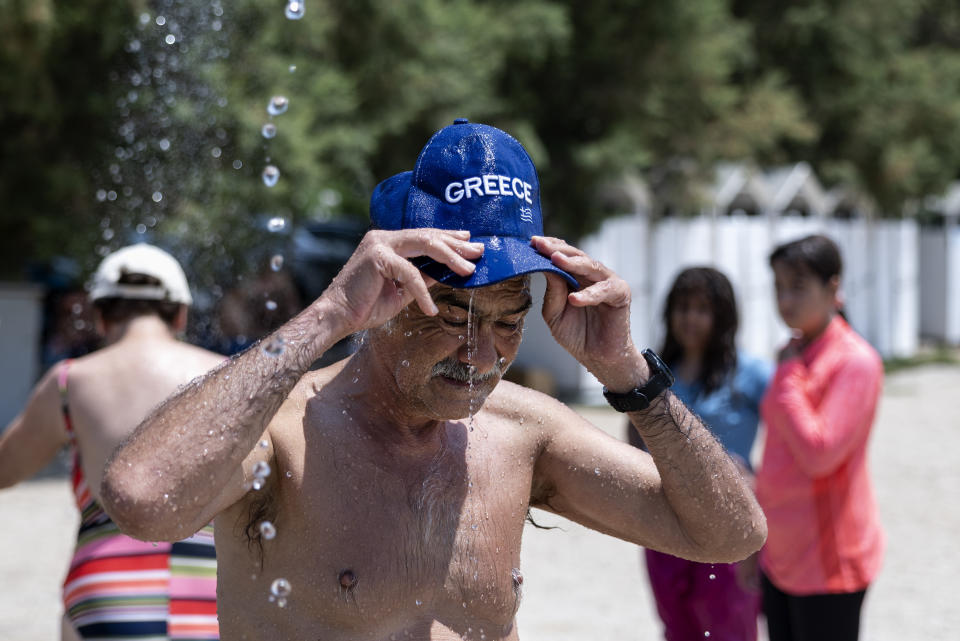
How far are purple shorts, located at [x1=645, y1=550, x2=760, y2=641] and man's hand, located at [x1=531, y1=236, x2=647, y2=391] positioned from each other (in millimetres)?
1890

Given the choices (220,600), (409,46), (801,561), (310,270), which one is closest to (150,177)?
(409,46)

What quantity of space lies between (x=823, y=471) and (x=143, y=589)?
2.09 meters

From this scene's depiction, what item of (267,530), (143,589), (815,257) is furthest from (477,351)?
(815,257)

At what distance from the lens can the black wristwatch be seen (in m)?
1.99

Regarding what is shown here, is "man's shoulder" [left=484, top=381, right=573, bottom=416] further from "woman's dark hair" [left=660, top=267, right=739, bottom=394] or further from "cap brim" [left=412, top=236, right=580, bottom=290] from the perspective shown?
"woman's dark hair" [left=660, top=267, right=739, bottom=394]

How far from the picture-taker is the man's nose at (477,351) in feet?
6.14

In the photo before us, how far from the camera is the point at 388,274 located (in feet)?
5.65

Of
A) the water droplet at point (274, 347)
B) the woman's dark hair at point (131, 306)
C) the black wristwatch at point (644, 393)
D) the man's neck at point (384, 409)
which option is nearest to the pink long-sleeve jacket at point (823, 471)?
the black wristwatch at point (644, 393)

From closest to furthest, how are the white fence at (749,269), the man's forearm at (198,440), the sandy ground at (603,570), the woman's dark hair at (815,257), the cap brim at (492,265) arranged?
the man's forearm at (198,440)
the cap brim at (492,265)
the woman's dark hair at (815,257)
the sandy ground at (603,570)
the white fence at (749,269)

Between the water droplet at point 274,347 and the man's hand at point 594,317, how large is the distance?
472mm

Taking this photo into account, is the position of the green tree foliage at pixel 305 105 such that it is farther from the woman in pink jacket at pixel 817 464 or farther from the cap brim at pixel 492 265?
the cap brim at pixel 492 265

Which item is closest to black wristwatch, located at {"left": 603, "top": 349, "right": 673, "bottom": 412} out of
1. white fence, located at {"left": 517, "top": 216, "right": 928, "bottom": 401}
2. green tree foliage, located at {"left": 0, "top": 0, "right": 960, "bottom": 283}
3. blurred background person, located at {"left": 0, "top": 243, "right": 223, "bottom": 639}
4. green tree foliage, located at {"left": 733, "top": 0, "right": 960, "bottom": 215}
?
blurred background person, located at {"left": 0, "top": 243, "right": 223, "bottom": 639}

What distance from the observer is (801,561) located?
3494mm

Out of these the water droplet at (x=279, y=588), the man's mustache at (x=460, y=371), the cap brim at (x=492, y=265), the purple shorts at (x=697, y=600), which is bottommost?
the purple shorts at (x=697, y=600)
